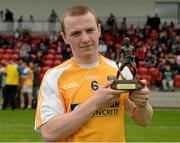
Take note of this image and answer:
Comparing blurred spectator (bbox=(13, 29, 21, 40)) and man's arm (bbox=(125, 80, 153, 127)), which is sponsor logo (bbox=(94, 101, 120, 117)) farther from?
blurred spectator (bbox=(13, 29, 21, 40))

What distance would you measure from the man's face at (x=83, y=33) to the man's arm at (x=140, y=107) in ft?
1.17

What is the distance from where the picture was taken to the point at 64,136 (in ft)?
9.70

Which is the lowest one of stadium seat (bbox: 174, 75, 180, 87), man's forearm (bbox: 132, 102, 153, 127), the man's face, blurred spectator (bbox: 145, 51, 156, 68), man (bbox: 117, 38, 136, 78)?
stadium seat (bbox: 174, 75, 180, 87)

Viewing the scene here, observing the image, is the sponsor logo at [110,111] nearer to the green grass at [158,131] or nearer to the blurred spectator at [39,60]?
the green grass at [158,131]

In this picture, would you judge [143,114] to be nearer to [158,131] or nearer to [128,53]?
[128,53]

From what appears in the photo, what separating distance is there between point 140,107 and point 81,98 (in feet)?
Result: 1.09

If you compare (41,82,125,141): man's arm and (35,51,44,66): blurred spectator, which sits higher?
(41,82,125,141): man's arm

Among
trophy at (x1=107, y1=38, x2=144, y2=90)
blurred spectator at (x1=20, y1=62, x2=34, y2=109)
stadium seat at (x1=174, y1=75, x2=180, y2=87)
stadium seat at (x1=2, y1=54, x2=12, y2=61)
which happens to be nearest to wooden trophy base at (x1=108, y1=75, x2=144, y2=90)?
trophy at (x1=107, y1=38, x2=144, y2=90)

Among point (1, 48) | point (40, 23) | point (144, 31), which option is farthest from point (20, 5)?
point (144, 31)

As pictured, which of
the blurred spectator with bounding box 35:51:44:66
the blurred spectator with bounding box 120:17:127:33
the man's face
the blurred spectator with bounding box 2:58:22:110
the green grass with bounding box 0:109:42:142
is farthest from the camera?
the blurred spectator with bounding box 120:17:127:33

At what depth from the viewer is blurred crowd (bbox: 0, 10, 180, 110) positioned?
1944 cm

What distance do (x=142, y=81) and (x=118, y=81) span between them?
0.47 feet

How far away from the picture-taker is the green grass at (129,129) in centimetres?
1225

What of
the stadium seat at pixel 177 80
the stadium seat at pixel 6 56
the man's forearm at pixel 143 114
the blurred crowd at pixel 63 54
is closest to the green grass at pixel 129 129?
the blurred crowd at pixel 63 54
